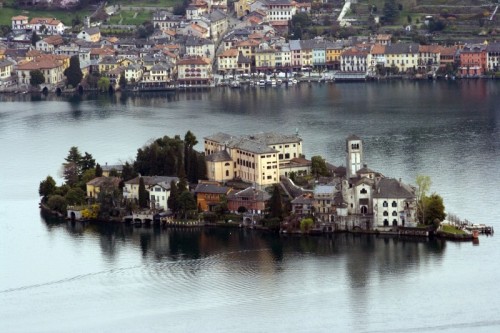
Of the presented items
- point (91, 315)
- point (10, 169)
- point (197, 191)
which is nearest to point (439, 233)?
point (197, 191)

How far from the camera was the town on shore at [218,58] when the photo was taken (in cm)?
4334

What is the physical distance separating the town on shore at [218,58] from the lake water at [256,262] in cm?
791

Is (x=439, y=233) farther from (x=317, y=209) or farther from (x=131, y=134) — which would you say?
(x=131, y=134)

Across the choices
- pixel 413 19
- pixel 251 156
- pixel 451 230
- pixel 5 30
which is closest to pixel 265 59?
pixel 413 19

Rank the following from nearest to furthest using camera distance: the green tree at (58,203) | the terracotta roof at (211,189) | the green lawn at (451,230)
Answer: the green lawn at (451,230)
the terracotta roof at (211,189)
the green tree at (58,203)

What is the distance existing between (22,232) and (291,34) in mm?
21022

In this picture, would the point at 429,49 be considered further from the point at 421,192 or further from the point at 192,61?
the point at 421,192

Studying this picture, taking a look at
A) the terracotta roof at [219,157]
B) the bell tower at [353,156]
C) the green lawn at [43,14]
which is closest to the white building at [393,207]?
the bell tower at [353,156]

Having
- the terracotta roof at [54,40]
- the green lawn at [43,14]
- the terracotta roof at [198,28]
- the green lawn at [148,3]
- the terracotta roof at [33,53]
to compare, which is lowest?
the terracotta roof at [33,53]

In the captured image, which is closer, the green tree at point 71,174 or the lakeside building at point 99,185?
the lakeside building at point 99,185

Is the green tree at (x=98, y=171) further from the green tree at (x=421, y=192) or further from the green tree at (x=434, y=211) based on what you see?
the green tree at (x=434, y=211)

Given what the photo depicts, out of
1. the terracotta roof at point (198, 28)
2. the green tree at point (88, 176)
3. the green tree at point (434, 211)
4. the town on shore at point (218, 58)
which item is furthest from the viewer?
the terracotta roof at point (198, 28)

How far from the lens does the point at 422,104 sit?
38.2 metres

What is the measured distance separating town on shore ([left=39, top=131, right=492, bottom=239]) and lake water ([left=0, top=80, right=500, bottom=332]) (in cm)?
37
